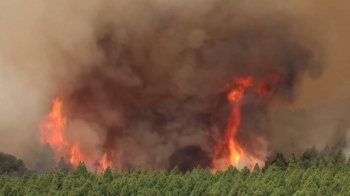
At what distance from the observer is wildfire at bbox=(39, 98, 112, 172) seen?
83.2 ft

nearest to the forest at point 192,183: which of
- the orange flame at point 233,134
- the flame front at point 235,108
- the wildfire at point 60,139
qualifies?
the wildfire at point 60,139

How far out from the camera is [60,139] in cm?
2556

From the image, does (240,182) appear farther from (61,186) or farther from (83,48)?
(83,48)

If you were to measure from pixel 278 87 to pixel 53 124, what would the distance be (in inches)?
323

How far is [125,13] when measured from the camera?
26.2m

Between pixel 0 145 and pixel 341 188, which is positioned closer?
pixel 341 188

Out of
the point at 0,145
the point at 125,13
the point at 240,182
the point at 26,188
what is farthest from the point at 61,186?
the point at 125,13

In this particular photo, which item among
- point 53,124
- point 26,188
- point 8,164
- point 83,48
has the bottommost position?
point 26,188

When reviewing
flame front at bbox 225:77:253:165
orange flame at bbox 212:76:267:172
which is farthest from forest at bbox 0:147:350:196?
flame front at bbox 225:77:253:165

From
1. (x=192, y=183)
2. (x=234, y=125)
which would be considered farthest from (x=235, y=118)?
(x=192, y=183)

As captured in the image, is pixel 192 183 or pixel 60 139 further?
pixel 60 139

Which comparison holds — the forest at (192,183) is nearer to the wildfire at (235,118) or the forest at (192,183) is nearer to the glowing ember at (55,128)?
the glowing ember at (55,128)

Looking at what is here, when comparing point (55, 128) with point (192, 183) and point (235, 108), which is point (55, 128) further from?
point (192, 183)

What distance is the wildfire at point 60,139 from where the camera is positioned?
2536 cm
